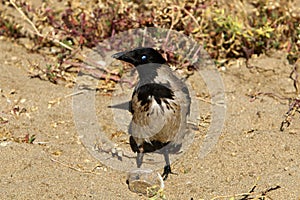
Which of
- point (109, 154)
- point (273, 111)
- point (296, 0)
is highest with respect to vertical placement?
point (296, 0)

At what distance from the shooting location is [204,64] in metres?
5.85

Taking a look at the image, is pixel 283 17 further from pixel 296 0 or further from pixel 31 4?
pixel 31 4

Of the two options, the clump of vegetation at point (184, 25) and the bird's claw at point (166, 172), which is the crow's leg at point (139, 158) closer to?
the bird's claw at point (166, 172)

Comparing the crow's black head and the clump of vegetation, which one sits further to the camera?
the clump of vegetation

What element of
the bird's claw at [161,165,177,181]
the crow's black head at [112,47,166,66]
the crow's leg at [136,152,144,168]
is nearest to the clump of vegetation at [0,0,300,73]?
the crow's black head at [112,47,166,66]

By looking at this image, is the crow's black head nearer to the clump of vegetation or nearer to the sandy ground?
the sandy ground

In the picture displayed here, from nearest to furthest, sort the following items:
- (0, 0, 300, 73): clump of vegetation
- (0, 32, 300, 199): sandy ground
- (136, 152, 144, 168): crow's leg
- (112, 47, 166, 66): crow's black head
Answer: (0, 32, 300, 199): sandy ground → (112, 47, 166, 66): crow's black head → (136, 152, 144, 168): crow's leg → (0, 0, 300, 73): clump of vegetation

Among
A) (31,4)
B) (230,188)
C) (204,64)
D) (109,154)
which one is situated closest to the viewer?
(230,188)

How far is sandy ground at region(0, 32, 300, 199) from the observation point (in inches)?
165

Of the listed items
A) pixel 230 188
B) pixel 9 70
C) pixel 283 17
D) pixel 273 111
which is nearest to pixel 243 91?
pixel 273 111

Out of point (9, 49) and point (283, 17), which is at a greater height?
point (283, 17)

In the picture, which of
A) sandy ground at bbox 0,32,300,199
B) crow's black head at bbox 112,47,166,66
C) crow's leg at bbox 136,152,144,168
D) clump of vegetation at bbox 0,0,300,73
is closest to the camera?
sandy ground at bbox 0,32,300,199

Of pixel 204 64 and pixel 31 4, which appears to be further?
pixel 31 4

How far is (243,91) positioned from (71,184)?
84.3 inches
